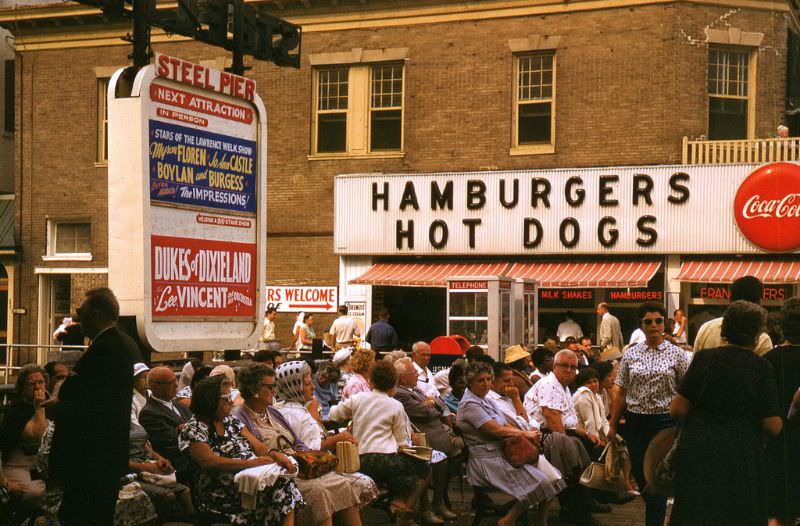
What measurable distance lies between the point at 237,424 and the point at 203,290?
1.89m

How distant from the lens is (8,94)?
31469 mm

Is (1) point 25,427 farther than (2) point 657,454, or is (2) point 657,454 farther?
(1) point 25,427

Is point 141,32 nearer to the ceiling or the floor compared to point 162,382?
nearer to the ceiling

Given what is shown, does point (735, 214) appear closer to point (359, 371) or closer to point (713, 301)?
point (713, 301)

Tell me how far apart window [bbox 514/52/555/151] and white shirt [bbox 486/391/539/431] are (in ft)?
50.2

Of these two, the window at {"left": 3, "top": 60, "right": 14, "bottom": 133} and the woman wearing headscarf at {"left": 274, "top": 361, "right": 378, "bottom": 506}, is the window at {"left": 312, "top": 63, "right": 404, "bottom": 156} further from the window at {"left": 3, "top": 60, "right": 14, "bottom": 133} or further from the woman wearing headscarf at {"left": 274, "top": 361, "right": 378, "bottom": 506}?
the woman wearing headscarf at {"left": 274, "top": 361, "right": 378, "bottom": 506}

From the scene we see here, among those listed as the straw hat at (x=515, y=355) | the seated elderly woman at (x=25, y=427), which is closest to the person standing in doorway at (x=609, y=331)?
the straw hat at (x=515, y=355)

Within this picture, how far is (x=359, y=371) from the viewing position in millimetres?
11859

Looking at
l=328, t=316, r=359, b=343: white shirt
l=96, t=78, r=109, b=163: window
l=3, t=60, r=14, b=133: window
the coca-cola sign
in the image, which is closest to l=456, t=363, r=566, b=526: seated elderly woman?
l=328, t=316, r=359, b=343: white shirt

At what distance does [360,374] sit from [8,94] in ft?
74.6

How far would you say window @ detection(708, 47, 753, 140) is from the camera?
989 inches

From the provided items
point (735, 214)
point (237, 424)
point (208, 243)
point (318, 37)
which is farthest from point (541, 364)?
point (318, 37)

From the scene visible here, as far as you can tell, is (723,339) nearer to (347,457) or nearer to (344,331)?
(347,457)

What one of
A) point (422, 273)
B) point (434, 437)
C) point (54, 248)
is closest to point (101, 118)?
point (54, 248)
